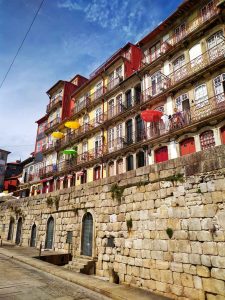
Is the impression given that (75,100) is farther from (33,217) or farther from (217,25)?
(217,25)

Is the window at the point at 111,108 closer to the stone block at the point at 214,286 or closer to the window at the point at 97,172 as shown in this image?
the window at the point at 97,172

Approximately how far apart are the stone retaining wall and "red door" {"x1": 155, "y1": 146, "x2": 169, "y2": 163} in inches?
260

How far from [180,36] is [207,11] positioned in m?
2.16

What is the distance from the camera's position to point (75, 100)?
2736cm

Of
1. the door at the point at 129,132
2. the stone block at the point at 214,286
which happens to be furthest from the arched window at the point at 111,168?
the stone block at the point at 214,286

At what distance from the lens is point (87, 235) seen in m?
11.0

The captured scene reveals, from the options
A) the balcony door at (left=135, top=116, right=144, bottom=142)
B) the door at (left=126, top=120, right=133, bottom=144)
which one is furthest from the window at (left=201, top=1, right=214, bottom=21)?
the door at (left=126, top=120, right=133, bottom=144)

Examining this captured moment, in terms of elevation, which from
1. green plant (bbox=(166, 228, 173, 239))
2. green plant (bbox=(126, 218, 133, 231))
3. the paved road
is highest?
green plant (bbox=(126, 218, 133, 231))

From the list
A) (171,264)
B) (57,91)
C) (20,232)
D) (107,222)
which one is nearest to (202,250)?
(171,264)

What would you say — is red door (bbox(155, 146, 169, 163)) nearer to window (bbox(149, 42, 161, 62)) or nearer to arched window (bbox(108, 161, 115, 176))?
arched window (bbox(108, 161, 115, 176))

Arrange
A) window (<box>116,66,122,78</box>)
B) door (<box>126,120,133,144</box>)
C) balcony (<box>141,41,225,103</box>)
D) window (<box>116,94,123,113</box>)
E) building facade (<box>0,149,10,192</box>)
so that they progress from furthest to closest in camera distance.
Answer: building facade (<box>0,149,10,192</box>), window (<box>116,66,122,78</box>), window (<box>116,94,123,113</box>), door (<box>126,120,133,144</box>), balcony (<box>141,41,225,103</box>)

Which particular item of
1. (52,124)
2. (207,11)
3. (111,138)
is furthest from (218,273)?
(52,124)

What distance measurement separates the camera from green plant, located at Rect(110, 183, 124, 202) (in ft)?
30.7

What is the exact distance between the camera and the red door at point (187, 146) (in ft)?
47.1
